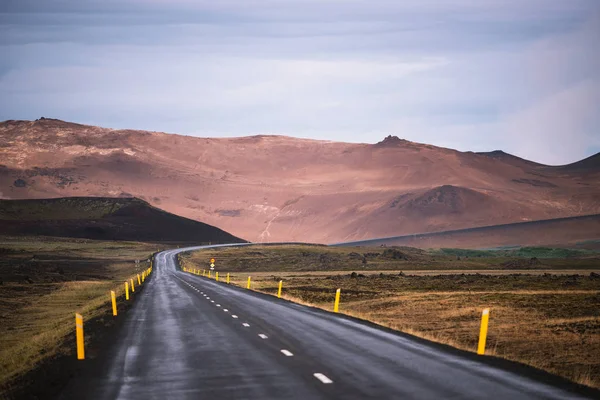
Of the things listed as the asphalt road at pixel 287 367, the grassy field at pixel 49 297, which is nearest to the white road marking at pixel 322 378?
the asphalt road at pixel 287 367

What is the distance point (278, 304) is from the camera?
4153 centimetres

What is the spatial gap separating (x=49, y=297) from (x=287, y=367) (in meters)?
46.4

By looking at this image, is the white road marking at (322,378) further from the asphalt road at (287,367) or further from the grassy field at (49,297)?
the grassy field at (49,297)

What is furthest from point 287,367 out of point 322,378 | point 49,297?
point 49,297

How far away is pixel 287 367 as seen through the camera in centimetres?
1803

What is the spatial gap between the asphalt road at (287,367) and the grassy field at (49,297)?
2413 mm

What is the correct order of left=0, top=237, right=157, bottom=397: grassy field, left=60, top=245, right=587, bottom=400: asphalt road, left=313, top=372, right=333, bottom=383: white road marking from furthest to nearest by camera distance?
1. left=0, top=237, right=157, bottom=397: grassy field
2. left=313, top=372, right=333, bottom=383: white road marking
3. left=60, top=245, right=587, bottom=400: asphalt road

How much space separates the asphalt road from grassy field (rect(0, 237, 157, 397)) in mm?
2413

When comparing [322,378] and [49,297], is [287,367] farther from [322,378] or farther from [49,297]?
[49,297]

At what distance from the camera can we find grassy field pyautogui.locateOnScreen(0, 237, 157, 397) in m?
26.1

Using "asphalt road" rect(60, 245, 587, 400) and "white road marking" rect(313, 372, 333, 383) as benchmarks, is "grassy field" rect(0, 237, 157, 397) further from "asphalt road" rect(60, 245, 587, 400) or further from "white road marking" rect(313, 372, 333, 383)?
"white road marking" rect(313, 372, 333, 383)

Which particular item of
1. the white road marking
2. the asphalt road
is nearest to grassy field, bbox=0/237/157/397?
the asphalt road

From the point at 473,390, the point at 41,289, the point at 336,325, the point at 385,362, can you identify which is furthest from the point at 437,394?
the point at 41,289

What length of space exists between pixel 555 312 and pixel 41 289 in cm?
4658
